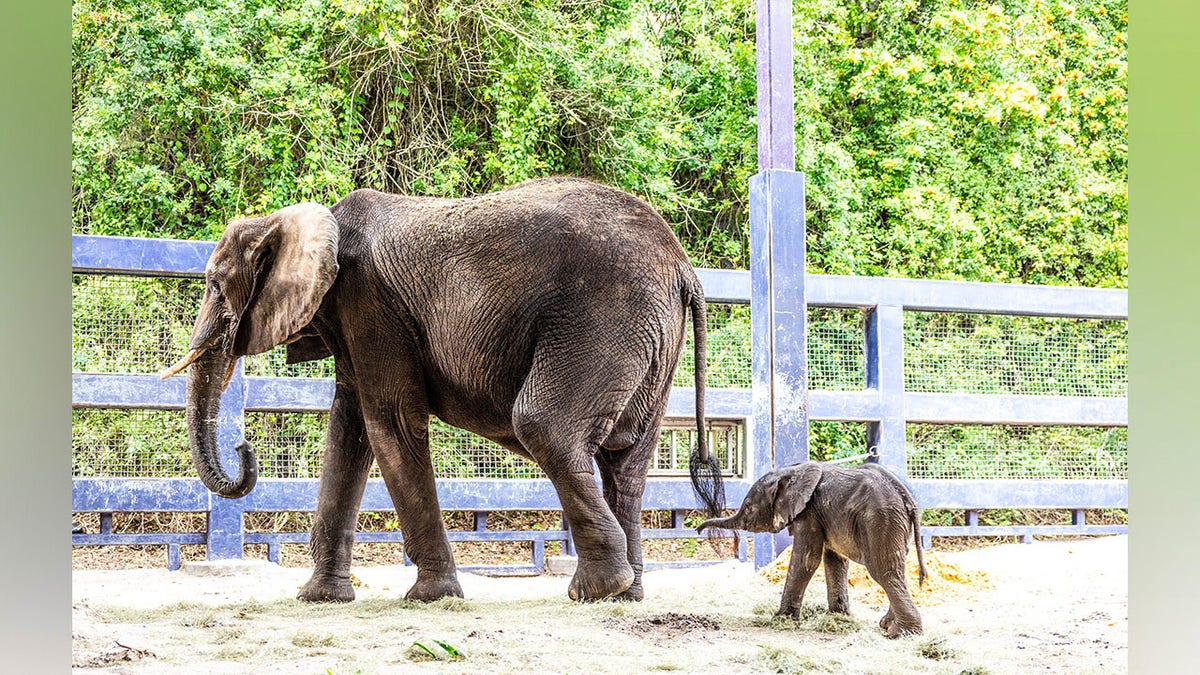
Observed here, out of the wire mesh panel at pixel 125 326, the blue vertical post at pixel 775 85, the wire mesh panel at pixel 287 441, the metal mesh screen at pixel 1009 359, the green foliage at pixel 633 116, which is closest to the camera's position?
the blue vertical post at pixel 775 85

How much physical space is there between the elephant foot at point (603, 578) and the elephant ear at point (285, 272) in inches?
46.8

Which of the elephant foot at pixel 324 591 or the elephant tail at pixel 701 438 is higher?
the elephant tail at pixel 701 438

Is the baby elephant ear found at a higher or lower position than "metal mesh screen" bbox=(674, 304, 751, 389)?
lower

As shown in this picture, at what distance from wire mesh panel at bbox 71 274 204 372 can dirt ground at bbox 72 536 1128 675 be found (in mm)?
Answer: 1075

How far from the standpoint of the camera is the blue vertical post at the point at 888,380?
5.82 metres

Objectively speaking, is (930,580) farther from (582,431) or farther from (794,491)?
(582,431)

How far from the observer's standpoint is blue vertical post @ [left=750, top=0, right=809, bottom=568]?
17.0 ft

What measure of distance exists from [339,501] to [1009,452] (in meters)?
4.35

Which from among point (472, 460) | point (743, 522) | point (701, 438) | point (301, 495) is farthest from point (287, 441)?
point (743, 522)
